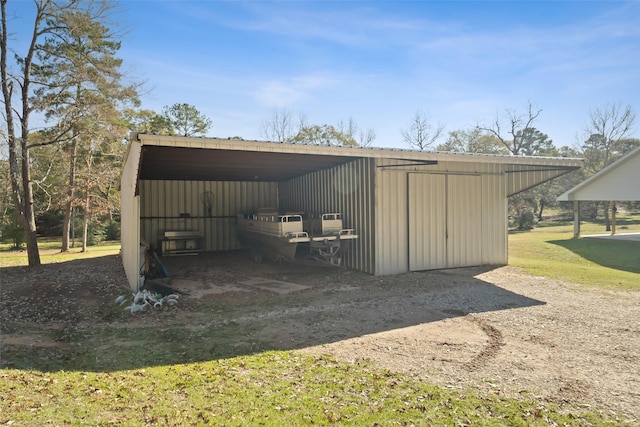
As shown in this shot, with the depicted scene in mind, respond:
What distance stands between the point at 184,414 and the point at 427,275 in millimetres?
7652

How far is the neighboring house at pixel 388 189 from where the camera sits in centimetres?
884

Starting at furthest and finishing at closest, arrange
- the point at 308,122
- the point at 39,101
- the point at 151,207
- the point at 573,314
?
1. the point at 308,122
2. the point at 151,207
3. the point at 39,101
4. the point at 573,314

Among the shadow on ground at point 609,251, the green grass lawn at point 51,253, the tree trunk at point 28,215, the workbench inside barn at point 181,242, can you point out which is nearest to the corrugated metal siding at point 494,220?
the shadow on ground at point 609,251

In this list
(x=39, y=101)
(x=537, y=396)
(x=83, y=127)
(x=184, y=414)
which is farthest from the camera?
(x=83, y=127)

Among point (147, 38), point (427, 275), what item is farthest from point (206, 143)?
point (427, 275)

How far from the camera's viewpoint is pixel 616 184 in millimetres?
18391

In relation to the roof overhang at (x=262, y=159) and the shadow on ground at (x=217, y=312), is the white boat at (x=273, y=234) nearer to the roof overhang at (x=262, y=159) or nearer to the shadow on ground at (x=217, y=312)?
the shadow on ground at (x=217, y=312)

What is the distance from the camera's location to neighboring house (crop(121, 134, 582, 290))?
29.0ft

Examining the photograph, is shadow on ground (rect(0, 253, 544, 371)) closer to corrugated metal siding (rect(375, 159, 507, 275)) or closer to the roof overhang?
corrugated metal siding (rect(375, 159, 507, 275))

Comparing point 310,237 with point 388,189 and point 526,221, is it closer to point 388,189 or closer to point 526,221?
point 388,189

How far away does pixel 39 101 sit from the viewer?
42.3ft

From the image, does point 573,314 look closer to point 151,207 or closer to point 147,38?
point 147,38

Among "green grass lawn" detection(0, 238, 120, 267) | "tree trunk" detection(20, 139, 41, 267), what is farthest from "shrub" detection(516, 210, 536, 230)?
"tree trunk" detection(20, 139, 41, 267)

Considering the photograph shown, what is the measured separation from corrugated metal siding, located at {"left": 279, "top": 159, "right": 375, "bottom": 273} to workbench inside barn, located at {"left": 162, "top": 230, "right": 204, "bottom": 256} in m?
5.01
